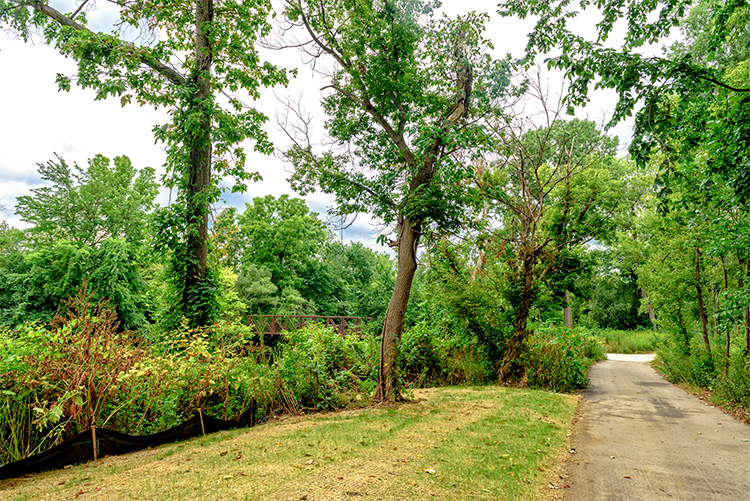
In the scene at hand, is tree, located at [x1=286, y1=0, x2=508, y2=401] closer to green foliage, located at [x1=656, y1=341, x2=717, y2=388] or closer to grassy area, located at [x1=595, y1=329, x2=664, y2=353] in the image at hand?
green foliage, located at [x1=656, y1=341, x2=717, y2=388]

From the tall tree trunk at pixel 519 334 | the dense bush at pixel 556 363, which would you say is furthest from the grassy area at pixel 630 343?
the tall tree trunk at pixel 519 334

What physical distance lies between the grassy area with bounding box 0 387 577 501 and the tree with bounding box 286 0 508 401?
2087mm

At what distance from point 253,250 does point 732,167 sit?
89.1ft

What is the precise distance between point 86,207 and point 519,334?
83.1ft

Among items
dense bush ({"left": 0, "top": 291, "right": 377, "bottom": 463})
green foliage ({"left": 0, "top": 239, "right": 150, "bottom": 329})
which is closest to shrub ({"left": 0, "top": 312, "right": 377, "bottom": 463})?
dense bush ({"left": 0, "top": 291, "right": 377, "bottom": 463})

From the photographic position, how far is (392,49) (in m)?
7.59

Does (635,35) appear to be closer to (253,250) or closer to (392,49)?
(392,49)

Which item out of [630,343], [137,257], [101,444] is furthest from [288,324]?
[630,343]

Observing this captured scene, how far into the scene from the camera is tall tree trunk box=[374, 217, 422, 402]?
6.86 metres

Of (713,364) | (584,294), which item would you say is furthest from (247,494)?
(584,294)

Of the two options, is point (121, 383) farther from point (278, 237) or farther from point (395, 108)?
point (278, 237)

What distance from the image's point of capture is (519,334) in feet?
30.7

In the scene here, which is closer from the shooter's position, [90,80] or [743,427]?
[743,427]

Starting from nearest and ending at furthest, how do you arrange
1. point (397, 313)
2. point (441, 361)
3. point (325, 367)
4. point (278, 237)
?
1. point (325, 367)
2. point (397, 313)
3. point (441, 361)
4. point (278, 237)
